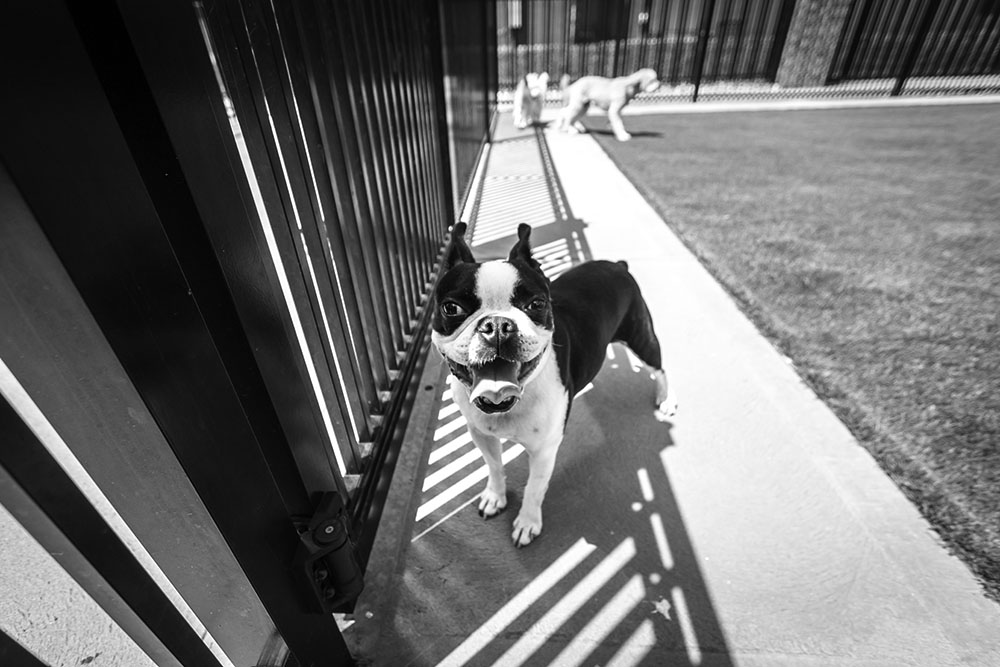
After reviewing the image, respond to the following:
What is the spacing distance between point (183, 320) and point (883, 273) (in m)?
5.97

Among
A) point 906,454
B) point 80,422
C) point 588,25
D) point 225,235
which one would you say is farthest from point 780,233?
point 588,25

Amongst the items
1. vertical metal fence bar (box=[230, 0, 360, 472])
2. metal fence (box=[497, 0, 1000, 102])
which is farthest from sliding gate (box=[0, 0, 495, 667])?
metal fence (box=[497, 0, 1000, 102])

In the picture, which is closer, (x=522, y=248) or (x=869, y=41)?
(x=522, y=248)

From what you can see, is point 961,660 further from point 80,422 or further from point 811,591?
point 80,422

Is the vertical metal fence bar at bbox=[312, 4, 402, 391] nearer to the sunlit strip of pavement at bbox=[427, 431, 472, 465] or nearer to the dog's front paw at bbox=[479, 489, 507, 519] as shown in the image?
the sunlit strip of pavement at bbox=[427, 431, 472, 465]

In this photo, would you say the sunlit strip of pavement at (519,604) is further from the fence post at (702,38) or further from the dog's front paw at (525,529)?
the fence post at (702,38)

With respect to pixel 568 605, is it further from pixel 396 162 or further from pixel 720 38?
pixel 720 38

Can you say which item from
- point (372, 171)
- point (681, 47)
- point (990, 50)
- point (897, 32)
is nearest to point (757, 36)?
point (681, 47)

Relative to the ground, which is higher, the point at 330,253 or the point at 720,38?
the point at 720,38

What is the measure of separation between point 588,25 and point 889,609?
21275 millimetres

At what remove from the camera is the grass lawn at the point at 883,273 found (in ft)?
8.38

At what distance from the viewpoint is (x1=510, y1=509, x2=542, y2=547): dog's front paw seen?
7.27 ft

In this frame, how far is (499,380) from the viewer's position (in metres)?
1.67

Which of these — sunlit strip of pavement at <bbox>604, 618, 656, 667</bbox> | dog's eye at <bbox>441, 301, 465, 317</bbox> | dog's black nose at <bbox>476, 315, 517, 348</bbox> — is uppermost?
dog's black nose at <bbox>476, 315, 517, 348</bbox>
